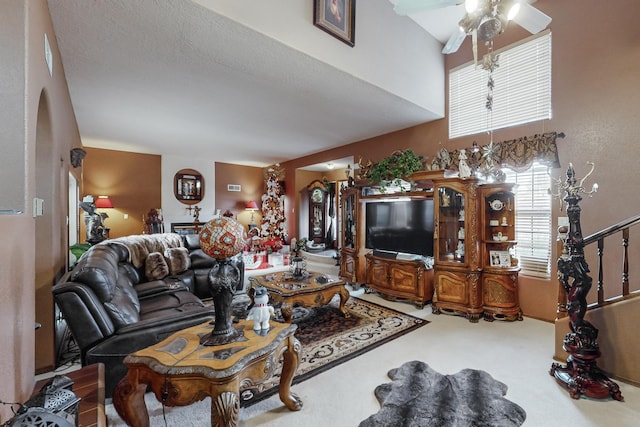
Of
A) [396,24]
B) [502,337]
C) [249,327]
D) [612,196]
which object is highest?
[396,24]

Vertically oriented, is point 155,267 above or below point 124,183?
below

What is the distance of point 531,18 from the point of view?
2.29 meters

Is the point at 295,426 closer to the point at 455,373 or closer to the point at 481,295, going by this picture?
the point at 455,373

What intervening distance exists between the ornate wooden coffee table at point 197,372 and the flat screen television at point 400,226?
3069mm

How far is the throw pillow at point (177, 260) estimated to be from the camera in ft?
13.0

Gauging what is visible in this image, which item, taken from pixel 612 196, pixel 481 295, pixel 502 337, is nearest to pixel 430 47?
pixel 612 196

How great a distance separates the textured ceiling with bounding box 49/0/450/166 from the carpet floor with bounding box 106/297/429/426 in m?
2.79

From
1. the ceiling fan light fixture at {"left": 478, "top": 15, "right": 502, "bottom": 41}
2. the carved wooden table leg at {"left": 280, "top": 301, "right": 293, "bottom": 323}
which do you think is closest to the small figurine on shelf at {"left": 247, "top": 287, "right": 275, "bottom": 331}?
the carved wooden table leg at {"left": 280, "top": 301, "right": 293, "bottom": 323}

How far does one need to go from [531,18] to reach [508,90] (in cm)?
172

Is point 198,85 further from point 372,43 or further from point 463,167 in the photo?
point 463,167

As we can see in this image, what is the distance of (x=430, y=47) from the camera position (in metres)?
4.14

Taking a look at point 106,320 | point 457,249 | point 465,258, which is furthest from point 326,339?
point 457,249

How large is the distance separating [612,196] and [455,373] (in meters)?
2.67

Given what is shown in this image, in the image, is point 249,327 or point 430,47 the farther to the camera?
point 430,47
